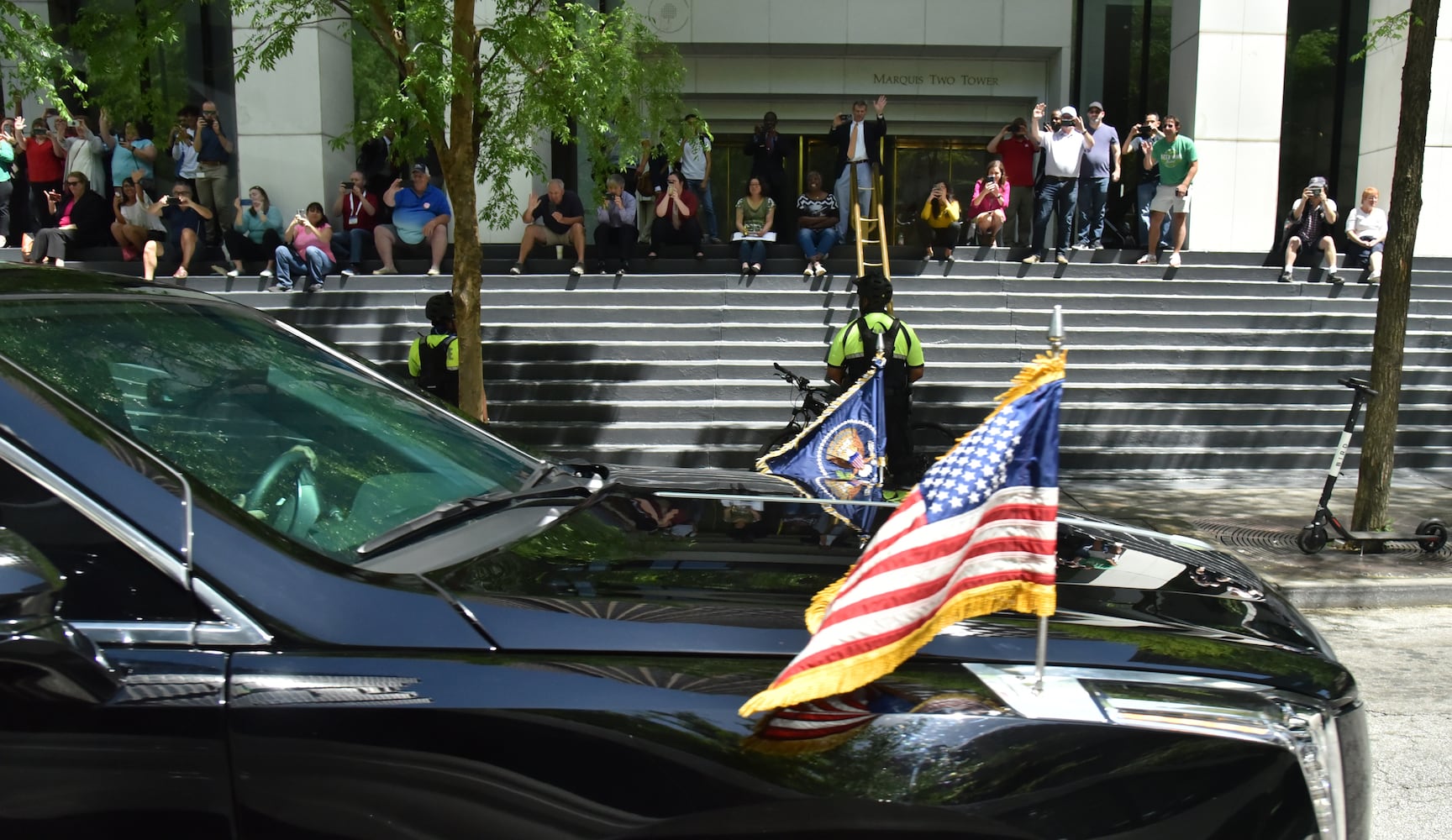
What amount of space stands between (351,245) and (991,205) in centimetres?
910

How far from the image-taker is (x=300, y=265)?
1495 centimetres

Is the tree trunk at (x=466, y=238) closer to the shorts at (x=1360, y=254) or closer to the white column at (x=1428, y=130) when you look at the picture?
the shorts at (x=1360, y=254)

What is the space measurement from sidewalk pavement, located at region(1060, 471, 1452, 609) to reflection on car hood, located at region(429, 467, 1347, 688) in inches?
142

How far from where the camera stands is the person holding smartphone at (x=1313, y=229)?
15.0 meters

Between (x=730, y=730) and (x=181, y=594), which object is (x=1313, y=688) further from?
(x=181, y=594)

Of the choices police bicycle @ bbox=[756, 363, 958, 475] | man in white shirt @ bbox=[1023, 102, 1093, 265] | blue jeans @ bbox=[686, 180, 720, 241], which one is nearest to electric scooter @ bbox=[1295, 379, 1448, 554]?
police bicycle @ bbox=[756, 363, 958, 475]

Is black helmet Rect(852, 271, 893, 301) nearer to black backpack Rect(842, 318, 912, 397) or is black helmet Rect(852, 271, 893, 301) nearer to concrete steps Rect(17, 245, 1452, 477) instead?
black backpack Rect(842, 318, 912, 397)

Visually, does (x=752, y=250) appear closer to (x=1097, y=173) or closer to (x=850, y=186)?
(x=850, y=186)

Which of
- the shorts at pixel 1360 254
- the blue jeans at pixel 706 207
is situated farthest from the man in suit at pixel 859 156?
the shorts at pixel 1360 254

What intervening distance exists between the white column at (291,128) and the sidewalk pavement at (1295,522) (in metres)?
12.0

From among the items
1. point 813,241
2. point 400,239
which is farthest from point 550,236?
Result: point 813,241

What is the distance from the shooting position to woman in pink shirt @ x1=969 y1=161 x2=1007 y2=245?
628 inches

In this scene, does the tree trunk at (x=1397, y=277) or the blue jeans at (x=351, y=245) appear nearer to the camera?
the tree trunk at (x=1397, y=277)

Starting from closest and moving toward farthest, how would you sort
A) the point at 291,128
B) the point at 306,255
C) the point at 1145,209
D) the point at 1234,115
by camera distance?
the point at 306,255 < the point at 1145,209 < the point at 291,128 < the point at 1234,115
